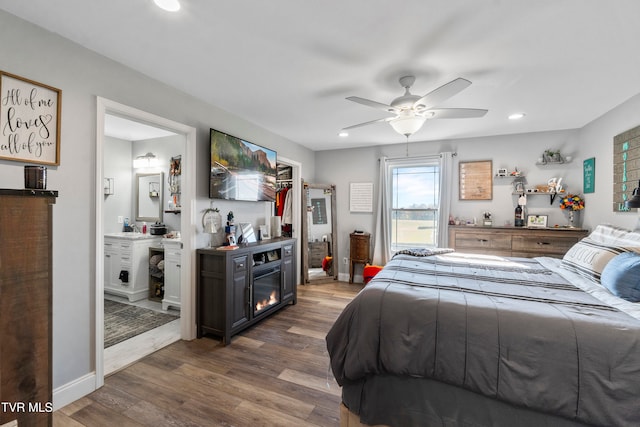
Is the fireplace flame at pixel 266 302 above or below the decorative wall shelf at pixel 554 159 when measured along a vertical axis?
below

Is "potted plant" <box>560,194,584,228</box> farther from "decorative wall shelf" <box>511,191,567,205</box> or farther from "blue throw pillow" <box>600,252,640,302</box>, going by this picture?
"blue throw pillow" <box>600,252,640,302</box>

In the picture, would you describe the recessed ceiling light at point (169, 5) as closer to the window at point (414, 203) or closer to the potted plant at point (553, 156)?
the window at point (414, 203)

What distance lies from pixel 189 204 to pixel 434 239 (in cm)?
389

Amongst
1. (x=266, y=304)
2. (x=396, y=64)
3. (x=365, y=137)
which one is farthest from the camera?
(x=365, y=137)

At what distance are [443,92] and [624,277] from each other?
1.63 m

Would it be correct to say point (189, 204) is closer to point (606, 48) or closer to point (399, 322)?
point (399, 322)

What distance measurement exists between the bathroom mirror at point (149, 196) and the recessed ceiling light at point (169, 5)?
10.7 feet

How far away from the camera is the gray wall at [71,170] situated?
1.67m

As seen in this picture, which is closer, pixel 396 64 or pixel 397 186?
pixel 396 64

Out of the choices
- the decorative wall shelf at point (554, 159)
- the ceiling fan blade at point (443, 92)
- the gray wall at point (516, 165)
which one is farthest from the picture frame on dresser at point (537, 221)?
the ceiling fan blade at point (443, 92)

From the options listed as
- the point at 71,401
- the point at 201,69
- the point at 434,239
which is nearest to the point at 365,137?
the point at 434,239

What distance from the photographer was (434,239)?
15.4 feet

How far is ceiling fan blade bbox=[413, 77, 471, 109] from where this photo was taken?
1.81 meters

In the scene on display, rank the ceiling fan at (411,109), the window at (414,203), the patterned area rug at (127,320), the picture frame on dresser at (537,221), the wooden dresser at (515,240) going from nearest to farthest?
the ceiling fan at (411,109) → the patterned area rug at (127,320) → the wooden dresser at (515,240) → the picture frame on dresser at (537,221) → the window at (414,203)
